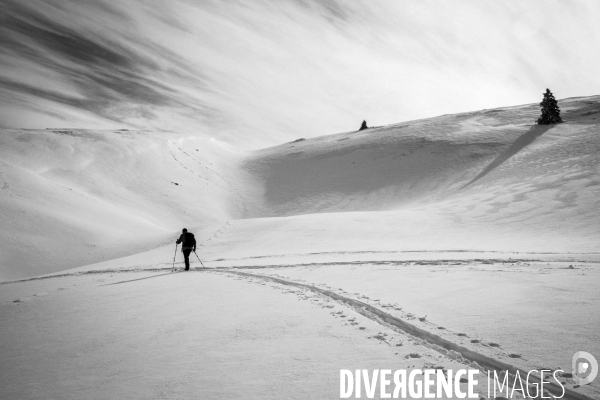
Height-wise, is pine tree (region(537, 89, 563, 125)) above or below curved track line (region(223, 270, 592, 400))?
above

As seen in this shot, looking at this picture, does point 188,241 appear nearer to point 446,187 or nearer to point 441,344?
point 441,344

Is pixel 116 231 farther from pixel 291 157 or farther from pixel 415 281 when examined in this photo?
pixel 291 157

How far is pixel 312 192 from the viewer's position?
50.8 metres

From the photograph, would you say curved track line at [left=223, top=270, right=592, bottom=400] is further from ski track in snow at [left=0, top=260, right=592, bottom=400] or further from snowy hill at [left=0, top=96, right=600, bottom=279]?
snowy hill at [left=0, top=96, right=600, bottom=279]

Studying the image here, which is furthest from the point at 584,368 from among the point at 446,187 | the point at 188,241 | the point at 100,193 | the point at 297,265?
the point at 100,193

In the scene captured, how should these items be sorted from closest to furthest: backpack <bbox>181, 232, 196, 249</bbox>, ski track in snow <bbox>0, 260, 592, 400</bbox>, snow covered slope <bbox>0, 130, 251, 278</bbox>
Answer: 1. ski track in snow <bbox>0, 260, 592, 400</bbox>
2. backpack <bbox>181, 232, 196, 249</bbox>
3. snow covered slope <bbox>0, 130, 251, 278</bbox>

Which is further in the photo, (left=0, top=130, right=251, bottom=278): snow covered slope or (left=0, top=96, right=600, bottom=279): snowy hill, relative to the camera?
(left=0, top=130, right=251, bottom=278): snow covered slope

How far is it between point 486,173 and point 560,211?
17.7 m

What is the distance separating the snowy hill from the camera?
883 inches

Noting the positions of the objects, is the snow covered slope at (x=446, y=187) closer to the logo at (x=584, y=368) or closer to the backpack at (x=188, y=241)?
the backpack at (x=188, y=241)

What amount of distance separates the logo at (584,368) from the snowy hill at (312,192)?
47.4ft

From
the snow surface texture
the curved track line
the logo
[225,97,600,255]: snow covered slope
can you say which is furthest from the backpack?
the logo

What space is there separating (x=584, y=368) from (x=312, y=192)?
4727 centimetres

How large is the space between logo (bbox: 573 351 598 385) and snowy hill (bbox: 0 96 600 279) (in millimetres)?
14456
